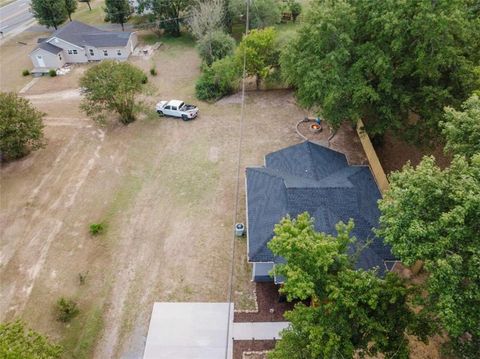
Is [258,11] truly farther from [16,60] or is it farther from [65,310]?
[65,310]

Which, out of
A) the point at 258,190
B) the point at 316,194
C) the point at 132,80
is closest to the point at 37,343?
the point at 258,190

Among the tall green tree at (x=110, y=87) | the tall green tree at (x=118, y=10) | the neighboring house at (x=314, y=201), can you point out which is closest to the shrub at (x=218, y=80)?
the tall green tree at (x=110, y=87)

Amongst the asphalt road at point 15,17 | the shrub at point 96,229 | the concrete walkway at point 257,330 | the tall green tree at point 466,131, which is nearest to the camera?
the tall green tree at point 466,131

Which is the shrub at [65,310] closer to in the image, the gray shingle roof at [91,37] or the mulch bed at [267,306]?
the mulch bed at [267,306]

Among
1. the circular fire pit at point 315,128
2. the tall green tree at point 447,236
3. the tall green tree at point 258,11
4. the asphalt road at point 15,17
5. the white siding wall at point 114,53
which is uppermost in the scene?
the tall green tree at point 447,236

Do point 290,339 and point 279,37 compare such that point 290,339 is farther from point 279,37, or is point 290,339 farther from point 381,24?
point 279,37

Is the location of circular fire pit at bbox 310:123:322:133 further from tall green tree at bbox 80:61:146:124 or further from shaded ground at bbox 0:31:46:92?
shaded ground at bbox 0:31:46:92

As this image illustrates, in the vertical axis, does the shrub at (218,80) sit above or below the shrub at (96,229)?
above

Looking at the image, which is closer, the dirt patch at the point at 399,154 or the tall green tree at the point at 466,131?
the tall green tree at the point at 466,131

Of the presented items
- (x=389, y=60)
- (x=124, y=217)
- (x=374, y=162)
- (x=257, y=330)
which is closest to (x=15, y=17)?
(x=124, y=217)
